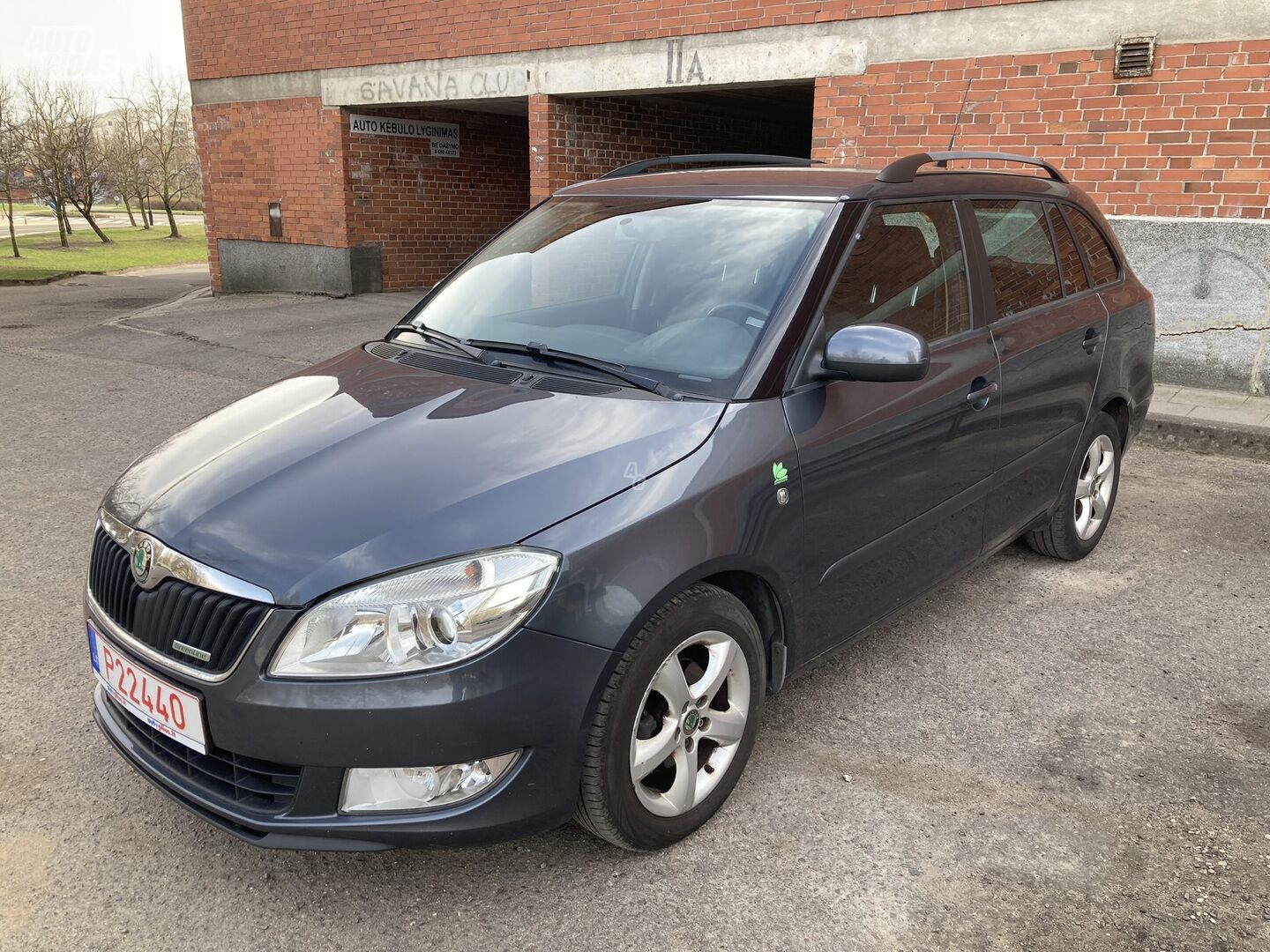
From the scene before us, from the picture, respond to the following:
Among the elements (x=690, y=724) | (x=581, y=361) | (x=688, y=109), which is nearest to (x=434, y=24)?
(x=688, y=109)

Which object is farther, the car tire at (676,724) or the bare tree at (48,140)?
the bare tree at (48,140)

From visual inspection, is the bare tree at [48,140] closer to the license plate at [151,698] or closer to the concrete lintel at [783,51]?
the concrete lintel at [783,51]

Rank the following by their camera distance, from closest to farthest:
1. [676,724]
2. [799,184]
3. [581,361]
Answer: [676,724]
[581,361]
[799,184]

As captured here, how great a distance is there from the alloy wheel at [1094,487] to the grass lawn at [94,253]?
2049 cm

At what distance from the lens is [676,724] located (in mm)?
2635

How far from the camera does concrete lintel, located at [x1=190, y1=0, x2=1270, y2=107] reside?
24.6 feet

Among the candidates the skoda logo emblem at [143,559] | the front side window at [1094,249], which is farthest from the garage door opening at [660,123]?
the skoda logo emblem at [143,559]

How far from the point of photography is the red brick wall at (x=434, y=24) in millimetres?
9336

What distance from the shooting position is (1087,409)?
447 cm

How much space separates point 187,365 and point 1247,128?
29.5ft

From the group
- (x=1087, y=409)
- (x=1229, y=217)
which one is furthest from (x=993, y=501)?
(x=1229, y=217)

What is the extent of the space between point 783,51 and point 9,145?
85.6 feet

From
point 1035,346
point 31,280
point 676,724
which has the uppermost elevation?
point 1035,346

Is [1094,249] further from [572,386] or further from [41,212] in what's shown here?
[41,212]
